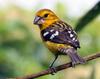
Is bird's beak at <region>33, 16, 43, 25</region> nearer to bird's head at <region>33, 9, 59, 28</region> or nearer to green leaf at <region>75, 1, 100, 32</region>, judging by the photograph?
bird's head at <region>33, 9, 59, 28</region>

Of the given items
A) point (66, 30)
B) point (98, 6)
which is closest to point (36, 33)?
point (66, 30)

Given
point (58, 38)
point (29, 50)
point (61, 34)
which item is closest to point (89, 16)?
point (58, 38)

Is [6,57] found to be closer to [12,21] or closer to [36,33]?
[12,21]

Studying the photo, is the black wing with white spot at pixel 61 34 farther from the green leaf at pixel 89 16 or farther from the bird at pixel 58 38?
the green leaf at pixel 89 16

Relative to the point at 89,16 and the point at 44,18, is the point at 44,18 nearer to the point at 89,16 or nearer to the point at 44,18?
the point at 44,18

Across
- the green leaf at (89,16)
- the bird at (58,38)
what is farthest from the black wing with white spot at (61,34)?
the green leaf at (89,16)

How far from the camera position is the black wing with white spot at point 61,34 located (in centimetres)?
344

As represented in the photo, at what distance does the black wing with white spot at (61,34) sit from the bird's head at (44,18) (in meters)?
0.05

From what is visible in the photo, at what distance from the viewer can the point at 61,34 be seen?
356 cm

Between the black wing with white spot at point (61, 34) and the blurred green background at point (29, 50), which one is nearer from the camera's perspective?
the black wing with white spot at point (61, 34)

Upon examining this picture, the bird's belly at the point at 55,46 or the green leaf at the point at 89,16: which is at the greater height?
the green leaf at the point at 89,16

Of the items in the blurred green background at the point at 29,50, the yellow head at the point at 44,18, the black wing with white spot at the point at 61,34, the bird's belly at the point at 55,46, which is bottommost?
the blurred green background at the point at 29,50

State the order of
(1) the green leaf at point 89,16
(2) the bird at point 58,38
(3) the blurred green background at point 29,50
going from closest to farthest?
(1) the green leaf at point 89,16 → (2) the bird at point 58,38 → (3) the blurred green background at point 29,50

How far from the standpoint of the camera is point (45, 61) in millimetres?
4508
